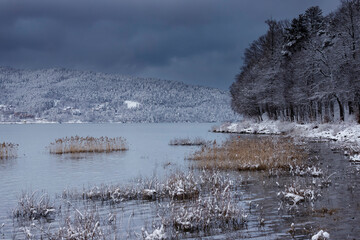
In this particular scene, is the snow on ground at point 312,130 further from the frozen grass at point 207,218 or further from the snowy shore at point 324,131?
the frozen grass at point 207,218

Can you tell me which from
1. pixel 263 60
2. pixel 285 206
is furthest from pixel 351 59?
pixel 285 206

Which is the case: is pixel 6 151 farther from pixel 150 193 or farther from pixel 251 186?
pixel 251 186

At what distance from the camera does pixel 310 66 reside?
147 feet

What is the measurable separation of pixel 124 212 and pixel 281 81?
4522cm

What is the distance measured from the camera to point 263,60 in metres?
60.3

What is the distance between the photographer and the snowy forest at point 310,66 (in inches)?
1497

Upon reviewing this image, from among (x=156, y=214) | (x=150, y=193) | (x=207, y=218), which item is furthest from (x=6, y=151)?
(x=207, y=218)

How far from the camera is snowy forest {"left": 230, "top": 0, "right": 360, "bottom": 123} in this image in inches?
1497

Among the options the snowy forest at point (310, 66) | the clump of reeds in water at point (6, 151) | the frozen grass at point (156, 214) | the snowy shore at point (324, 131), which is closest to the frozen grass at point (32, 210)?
the frozen grass at point (156, 214)

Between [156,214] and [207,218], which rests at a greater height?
[207,218]

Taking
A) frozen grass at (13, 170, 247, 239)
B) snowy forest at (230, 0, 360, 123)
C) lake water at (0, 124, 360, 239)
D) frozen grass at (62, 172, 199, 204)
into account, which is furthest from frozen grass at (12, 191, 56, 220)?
snowy forest at (230, 0, 360, 123)

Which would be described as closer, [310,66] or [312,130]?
[312,130]

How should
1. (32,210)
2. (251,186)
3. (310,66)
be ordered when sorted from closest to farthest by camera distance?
(32,210) < (251,186) < (310,66)

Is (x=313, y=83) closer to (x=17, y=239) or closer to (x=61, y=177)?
(x=61, y=177)
